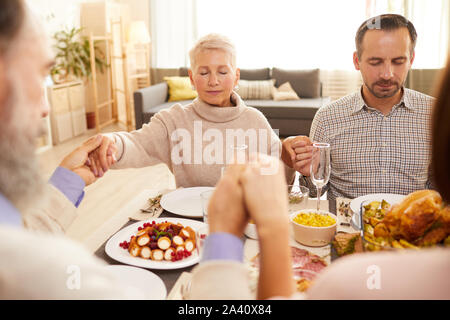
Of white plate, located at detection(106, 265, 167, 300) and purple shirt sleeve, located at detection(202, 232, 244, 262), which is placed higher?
purple shirt sleeve, located at detection(202, 232, 244, 262)

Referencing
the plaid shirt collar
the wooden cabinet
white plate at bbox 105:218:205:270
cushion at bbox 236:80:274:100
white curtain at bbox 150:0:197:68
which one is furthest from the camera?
white curtain at bbox 150:0:197:68

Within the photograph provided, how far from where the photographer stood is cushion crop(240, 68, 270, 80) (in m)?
5.86

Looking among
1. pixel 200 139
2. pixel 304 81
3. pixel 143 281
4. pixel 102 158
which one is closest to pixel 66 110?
pixel 304 81

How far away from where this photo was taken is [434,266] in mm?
528

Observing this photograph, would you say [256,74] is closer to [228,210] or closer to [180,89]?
[180,89]

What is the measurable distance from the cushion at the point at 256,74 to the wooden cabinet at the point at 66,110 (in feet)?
7.87

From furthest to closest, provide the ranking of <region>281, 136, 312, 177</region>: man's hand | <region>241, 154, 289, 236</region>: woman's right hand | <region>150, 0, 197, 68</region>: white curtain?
<region>150, 0, 197, 68</region>: white curtain < <region>281, 136, 312, 177</region>: man's hand < <region>241, 154, 289, 236</region>: woman's right hand

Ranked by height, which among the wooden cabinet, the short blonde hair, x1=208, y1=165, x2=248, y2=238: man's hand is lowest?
the wooden cabinet

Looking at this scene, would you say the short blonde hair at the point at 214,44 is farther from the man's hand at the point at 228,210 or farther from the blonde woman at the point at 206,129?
the man's hand at the point at 228,210

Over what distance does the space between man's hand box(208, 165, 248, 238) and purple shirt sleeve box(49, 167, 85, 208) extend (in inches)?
25.9

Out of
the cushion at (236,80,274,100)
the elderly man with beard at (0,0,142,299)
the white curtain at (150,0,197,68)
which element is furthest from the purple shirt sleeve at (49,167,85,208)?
the white curtain at (150,0,197,68)

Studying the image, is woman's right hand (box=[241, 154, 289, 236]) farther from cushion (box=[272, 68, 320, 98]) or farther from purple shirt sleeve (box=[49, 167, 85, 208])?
cushion (box=[272, 68, 320, 98])

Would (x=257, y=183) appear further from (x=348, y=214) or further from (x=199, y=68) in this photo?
(x=199, y=68)

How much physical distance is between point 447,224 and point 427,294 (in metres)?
0.45
